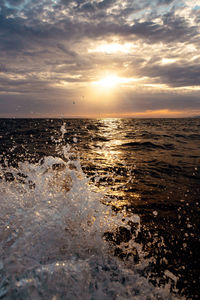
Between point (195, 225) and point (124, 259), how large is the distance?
1997 millimetres

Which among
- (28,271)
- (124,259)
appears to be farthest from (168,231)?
(28,271)

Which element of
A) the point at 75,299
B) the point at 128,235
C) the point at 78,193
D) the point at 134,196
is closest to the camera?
the point at 75,299

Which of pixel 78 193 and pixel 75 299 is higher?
pixel 78 193

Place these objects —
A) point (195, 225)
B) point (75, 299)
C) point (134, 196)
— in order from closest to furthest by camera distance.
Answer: point (75, 299), point (195, 225), point (134, 196)

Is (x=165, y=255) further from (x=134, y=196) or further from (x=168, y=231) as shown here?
(x=134, y=196)

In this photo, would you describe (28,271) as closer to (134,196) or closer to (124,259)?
(124,259)

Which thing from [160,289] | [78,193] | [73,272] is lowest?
[160,289]

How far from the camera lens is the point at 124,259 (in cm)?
335

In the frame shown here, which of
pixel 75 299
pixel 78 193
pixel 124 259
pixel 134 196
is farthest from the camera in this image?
pixel 134 196

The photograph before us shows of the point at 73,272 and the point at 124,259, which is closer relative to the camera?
the point at 73,272

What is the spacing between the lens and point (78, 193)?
5.10m

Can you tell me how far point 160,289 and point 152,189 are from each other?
3.83 m

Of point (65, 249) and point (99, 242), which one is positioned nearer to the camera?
point (65, 249)

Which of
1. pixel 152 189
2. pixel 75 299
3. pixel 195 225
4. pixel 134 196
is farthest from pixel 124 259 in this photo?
pixel 152 189
